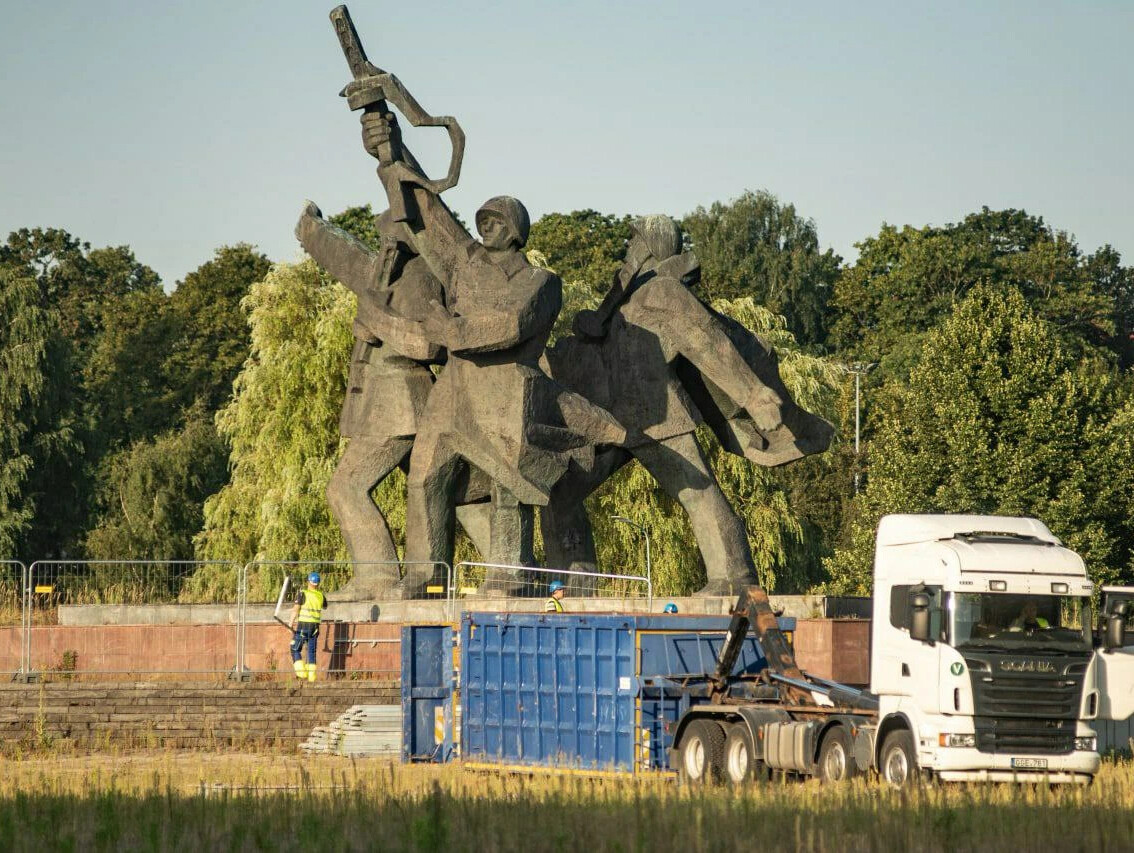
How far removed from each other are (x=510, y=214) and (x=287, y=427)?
16.2 metres

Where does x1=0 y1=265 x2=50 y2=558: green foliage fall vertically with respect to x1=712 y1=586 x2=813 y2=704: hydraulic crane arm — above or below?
above

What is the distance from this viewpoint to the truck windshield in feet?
57.0

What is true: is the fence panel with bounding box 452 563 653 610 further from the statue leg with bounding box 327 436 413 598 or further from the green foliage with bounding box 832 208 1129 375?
the green foliage with bounding box 832 208 1129 375

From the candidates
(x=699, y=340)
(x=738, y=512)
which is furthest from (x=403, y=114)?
(x=738, y=512)

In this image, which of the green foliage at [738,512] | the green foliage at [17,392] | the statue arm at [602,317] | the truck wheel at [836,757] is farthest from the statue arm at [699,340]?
the green foliage at [17,392]

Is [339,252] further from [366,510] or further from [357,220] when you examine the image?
[357,220]

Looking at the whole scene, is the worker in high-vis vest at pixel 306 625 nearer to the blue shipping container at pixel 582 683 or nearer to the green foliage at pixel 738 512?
the blue shipping container at pixel 582 683

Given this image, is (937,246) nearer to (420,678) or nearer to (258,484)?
(258,484)

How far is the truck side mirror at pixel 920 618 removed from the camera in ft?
57.1

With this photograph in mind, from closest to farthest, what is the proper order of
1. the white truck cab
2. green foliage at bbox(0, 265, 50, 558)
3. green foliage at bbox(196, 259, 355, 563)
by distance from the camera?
the white truck cab, green foliage at bbox(196, 259, 355, 563), green foliage at bbox(0, 265, 50, 558)

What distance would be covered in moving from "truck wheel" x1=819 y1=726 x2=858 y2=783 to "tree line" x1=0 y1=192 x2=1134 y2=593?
17.0m

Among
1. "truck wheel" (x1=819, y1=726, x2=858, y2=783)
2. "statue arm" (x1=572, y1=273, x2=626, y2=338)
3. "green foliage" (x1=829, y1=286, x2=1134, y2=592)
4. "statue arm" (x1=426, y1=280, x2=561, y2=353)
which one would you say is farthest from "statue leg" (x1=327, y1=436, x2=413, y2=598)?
"green foliage" (x1=829, y1=286, x2=1134, y2=592)

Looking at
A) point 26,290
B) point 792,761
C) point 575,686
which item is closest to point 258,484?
point 26,290

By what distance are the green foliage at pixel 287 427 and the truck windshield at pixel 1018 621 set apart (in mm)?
23867
